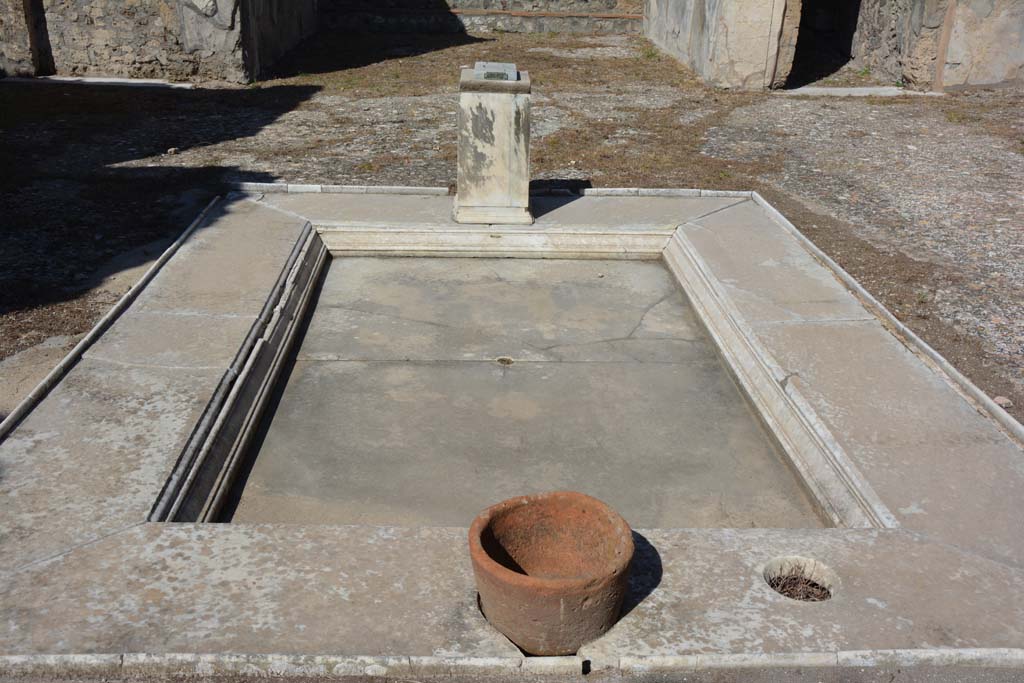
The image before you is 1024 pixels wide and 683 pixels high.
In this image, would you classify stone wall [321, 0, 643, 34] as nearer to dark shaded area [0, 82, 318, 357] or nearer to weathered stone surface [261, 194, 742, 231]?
dark shaded area [0, 82, 318, 357]

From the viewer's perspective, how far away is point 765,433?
3664 millimetres

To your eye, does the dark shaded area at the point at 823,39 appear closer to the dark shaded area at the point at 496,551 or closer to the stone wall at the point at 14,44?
the stone wall at the point at 14,44

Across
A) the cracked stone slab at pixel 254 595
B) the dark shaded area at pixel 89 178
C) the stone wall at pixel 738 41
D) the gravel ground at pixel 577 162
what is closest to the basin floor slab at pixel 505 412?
the cracked stone slab at pixel 254 595

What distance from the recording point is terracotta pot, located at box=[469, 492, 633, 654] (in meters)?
2.19

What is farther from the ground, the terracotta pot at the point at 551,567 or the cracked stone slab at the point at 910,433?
the terracotta pot at the point at 551,567

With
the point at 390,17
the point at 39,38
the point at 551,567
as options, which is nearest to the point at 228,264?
the point at 551,567

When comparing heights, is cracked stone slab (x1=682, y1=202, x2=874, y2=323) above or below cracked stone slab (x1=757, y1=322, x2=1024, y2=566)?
above

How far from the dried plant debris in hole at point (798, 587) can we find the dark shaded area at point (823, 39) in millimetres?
10172

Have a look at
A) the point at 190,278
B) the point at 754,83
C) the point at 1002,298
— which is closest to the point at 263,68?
the point at 754,83

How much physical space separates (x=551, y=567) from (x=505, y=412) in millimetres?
1324

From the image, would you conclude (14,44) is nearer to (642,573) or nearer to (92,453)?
(92,453)

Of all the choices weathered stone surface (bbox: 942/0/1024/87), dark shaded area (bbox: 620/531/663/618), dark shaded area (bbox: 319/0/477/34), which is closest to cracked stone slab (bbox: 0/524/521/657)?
dark shaded area (bbox: 620/531/663/618)

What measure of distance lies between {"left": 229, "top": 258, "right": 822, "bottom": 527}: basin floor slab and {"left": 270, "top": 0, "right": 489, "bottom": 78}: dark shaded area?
8259mm

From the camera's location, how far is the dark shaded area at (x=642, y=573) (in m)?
2.44
